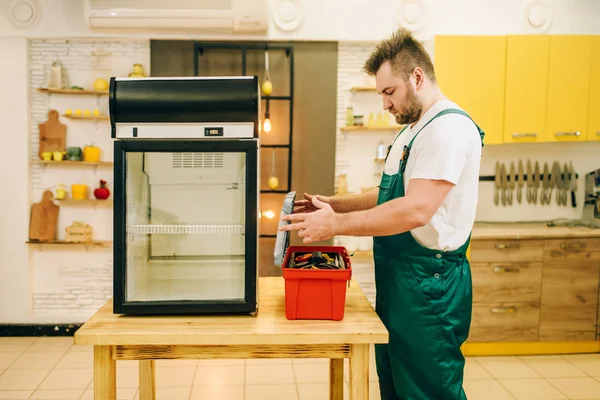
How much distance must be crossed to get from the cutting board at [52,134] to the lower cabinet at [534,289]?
3.57m

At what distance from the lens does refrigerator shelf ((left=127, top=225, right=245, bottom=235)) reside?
186cm

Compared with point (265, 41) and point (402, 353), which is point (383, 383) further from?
point (265, 41)

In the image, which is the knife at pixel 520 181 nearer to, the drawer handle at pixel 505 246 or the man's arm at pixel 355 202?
the drawer handle at pixel 505 246

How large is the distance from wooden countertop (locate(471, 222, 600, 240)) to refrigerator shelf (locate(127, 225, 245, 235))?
8.02 feet

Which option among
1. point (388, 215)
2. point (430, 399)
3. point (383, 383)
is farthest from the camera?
point (383, 383)

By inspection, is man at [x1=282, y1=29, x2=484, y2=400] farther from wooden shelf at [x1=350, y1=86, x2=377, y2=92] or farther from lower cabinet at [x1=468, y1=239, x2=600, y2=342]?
wooden shelf at [x1=350, y1=86, x2=377, y2=92]

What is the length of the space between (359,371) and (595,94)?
3.49m

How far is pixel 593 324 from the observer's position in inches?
153

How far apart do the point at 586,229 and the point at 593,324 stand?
75 cm

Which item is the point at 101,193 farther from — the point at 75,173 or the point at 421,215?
the point at 421,215

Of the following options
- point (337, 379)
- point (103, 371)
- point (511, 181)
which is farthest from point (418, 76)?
point (511, 181)

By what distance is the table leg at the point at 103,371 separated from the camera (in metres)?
1.69

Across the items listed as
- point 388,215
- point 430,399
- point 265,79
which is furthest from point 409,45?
point 265,79

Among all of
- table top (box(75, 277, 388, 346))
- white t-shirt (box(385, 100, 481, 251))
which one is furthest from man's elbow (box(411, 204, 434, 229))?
table top (box(75, 277, 388, 346))
